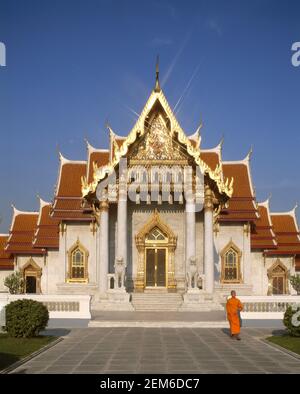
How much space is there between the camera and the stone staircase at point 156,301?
21781 millimetres

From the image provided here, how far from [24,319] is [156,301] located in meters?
9.79

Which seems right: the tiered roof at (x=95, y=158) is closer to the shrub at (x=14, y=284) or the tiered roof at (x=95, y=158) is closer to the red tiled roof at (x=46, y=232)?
the red tiled roof at (x=46, y=232)

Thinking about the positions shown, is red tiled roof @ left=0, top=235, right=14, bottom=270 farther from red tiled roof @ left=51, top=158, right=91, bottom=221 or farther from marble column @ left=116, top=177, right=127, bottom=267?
marble column @ left=116, top=177, right=127, bottom=267

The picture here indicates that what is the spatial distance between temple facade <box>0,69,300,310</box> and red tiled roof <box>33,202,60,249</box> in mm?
47

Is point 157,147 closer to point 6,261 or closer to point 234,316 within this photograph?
point 6,261

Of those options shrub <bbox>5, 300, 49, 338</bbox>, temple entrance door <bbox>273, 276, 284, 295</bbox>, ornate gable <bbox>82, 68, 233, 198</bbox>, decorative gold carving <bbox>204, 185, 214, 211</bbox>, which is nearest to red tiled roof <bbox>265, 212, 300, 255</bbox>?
temple entrance door <bbox>273, 276, 284, 295</bbox>

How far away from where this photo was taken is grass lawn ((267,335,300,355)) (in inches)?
457

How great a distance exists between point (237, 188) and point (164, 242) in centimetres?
514

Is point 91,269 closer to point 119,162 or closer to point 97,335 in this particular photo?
point 119,162

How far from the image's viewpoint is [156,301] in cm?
2252

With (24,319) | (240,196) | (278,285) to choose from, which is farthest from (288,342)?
(278,285)

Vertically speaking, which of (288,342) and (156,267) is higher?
(156,267)

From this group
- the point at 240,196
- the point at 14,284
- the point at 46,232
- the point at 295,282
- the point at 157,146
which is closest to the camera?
the point at 157,146

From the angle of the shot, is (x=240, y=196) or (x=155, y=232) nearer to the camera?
(x=155, y=232)
